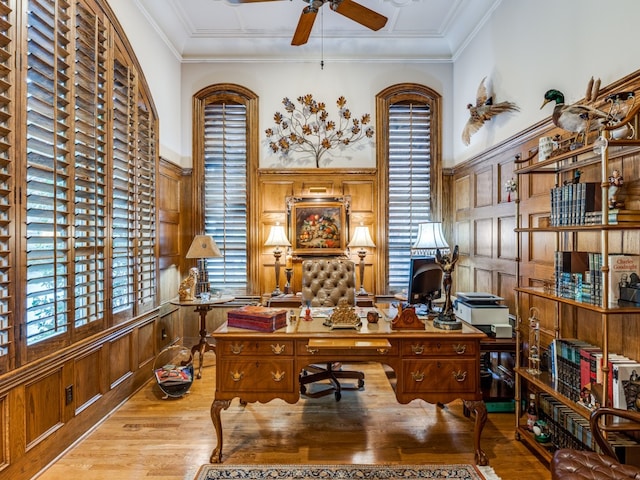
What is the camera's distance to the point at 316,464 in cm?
246

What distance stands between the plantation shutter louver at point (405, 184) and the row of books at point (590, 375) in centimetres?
249

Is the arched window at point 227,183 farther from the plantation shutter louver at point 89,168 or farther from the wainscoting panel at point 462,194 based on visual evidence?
the wainscoting panel at point 462,194

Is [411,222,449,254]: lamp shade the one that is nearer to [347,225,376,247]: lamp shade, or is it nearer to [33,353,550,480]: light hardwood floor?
[347,225,376,247]: lamp shade

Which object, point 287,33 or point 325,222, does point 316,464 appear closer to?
point 325,222

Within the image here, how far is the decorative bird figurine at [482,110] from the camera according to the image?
3.59 meters

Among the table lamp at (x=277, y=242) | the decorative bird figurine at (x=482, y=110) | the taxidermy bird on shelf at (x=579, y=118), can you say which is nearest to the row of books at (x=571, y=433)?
the taxidermy bird on shelf at (x=579, y=118)

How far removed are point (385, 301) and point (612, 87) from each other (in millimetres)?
3230

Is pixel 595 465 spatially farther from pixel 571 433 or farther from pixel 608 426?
pixel 571 433

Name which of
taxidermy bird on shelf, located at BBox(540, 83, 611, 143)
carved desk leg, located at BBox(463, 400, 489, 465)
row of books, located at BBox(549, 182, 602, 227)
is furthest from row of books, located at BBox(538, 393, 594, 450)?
taxidermy bird on shelf, located at BBox(540, 83, 611, 143)

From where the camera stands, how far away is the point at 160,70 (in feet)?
13.9

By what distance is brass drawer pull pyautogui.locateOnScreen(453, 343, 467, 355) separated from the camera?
2459 mm

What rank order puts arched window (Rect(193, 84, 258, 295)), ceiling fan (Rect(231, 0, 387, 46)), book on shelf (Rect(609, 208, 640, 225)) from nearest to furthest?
1. book on shelf (Rect(609, 208, 640, 225))
2. ceiling fan (Rect(231, 0, 387, 46))
3. arched window (Rect(193, 84, 258, 295))

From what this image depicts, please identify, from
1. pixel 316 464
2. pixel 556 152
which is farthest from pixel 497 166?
pixel 316 464

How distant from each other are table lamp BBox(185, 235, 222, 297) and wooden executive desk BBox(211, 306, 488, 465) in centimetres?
189
